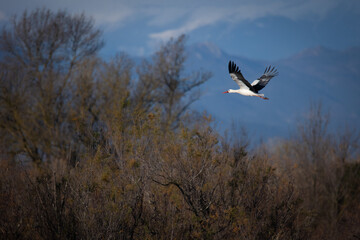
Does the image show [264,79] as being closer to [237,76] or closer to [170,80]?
[237,76]

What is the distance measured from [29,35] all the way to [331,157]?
974 inches

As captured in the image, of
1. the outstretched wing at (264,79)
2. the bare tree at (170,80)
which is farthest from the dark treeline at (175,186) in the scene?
the bare tree at (170,80)

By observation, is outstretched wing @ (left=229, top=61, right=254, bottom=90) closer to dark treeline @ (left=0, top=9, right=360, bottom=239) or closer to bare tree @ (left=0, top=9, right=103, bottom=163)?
dark treeline @ (left=0, top=9, right=360, bottom=239)

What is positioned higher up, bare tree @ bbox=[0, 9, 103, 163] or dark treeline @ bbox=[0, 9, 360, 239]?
bare tree @ bbox=[0, 9, 103, 163]

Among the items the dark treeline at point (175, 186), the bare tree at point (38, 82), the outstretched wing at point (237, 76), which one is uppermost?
the bare tree at point (38, 82)

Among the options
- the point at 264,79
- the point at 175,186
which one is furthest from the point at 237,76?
the point at 175,186

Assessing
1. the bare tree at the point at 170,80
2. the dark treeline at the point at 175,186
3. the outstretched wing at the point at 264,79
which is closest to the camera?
the dark treeline at the point at 175,186

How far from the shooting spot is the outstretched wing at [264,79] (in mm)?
9026

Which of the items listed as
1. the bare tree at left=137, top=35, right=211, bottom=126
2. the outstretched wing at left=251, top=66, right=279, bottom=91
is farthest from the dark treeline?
the bare tree at left=137, top=35, right=211, bottom=126

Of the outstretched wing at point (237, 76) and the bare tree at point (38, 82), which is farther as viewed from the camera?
the bare tree at point (38, 82)

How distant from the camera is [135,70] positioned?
1227 inches

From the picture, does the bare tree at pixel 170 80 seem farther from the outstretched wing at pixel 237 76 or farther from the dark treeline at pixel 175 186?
the outstretched wing at pixel 237 76

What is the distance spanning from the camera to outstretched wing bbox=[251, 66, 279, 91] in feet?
29.6

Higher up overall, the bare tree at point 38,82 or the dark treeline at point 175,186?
the bare tree at point 38,82
